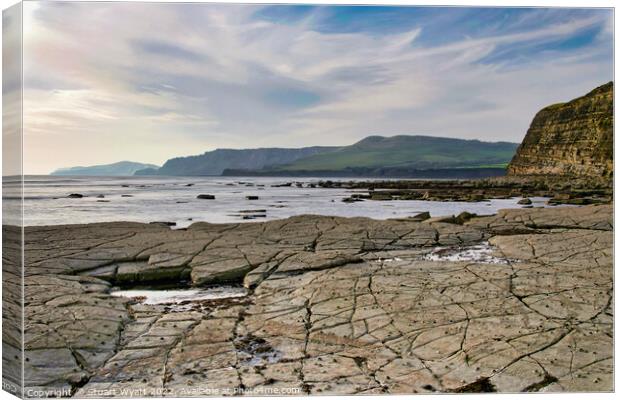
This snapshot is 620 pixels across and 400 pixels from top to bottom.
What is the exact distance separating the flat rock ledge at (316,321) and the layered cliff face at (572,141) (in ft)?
8.28

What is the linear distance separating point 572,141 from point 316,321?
16582 millimetres

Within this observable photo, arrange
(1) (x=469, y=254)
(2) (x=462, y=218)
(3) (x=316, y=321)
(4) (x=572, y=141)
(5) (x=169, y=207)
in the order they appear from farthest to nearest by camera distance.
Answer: (5) (x=169, y=207) → (4) (x=572, y=141) → (2) (x=462, y=218) → (1) (x=469, y=254) → (3) (x=316, y=321)

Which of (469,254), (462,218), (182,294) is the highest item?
(462,218)

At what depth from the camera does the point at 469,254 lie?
845cm

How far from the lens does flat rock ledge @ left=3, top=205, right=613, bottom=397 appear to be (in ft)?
12.2

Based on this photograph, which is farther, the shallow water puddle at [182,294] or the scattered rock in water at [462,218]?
the scattered rock in water at [462,218]

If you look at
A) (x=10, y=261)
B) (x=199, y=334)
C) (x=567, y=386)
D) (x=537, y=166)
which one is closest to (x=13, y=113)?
(x=10, y=261)

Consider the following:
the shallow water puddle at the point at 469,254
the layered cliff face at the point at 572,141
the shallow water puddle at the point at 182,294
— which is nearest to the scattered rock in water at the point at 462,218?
the layered cliff face at the point at 572,141

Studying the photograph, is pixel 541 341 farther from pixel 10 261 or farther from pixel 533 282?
pixel 10 261

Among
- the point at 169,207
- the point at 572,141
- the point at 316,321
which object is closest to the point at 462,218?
the point at 572,141

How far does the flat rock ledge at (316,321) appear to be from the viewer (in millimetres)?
3725

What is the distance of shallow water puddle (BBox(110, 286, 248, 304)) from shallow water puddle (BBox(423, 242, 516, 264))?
134 inches

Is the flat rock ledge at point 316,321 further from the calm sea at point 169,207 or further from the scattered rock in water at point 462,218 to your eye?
the scattered rock in water at point 462,218

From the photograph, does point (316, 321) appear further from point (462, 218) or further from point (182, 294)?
point (462, 218)
